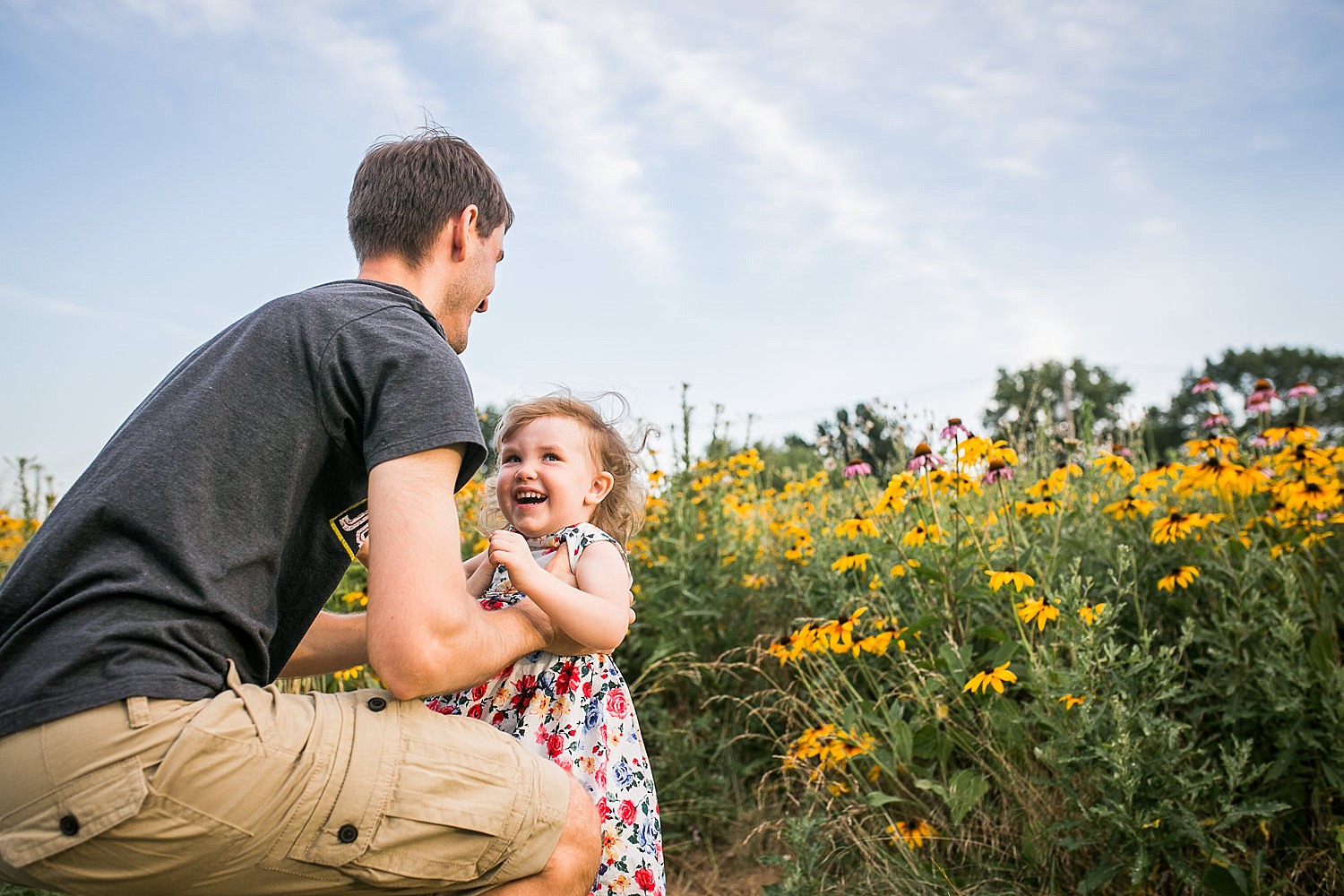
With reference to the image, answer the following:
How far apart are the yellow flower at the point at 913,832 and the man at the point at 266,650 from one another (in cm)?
128

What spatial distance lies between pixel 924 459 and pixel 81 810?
8.13 feet

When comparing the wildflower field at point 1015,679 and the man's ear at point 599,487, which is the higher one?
the man's ear at point 599,487

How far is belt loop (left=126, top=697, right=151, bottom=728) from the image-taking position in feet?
4.32

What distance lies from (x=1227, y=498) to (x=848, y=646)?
4.58 feet

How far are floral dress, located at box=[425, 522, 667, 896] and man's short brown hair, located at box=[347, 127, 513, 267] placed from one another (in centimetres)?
69

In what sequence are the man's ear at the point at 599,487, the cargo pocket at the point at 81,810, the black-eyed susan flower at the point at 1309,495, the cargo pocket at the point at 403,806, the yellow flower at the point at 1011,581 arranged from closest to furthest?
the cargo pocket at the point at 81,810
the cargo pocket at the point at 403,806
the man's ear at the point at 599,487
the yellow flower at the point at 1011,581
the black-eyed susan flower at the point at 1309,495

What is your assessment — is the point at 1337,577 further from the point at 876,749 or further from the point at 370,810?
the point at 370,810

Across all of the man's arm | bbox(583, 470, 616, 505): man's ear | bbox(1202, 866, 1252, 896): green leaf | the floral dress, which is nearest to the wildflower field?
bbox(1202, 866, 1252, 896): green leaf

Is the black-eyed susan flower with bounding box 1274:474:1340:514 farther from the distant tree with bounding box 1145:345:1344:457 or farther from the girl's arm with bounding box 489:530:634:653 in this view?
the distant tree with bounding box 1145:345:1344:457

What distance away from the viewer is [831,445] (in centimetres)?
460

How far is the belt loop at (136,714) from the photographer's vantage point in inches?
51.8

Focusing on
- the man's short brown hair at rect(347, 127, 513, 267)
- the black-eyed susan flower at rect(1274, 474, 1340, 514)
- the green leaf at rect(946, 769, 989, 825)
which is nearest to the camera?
the man's short brown hair at rect(347, 127, 513, 267)

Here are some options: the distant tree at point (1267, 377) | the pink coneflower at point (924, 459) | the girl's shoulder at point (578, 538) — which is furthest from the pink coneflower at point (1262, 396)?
the distant tree at point (1267, 377)

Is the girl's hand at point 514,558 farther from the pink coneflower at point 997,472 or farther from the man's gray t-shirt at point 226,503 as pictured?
the pink coneflower at point 997,472
